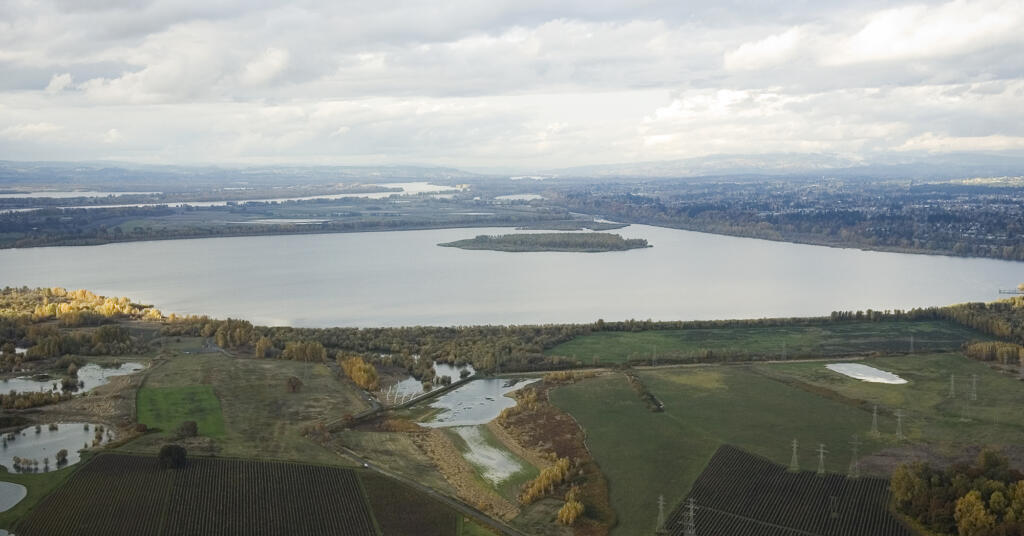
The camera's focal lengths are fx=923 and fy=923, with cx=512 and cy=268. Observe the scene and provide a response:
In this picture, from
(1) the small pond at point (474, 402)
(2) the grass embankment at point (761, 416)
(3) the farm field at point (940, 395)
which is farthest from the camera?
(1) the small pond at point (474, 402)

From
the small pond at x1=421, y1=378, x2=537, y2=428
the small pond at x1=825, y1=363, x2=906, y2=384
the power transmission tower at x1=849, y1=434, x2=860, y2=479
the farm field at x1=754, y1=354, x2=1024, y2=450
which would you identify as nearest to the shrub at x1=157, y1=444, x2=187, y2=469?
the small pond at x1=421, y1=378, x2=537, y2=428

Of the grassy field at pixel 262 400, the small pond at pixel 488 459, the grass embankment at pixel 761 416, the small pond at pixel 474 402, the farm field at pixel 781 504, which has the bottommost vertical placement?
the small pond at pixel 488 459

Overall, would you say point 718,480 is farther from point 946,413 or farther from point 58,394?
point 58,394

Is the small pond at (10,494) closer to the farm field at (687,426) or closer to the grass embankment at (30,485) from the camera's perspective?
the grass embankment at (30,485)

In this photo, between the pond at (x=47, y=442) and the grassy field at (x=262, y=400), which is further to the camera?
the grassy field at (x=262, y=400)

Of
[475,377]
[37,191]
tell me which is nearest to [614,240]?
[475,377]

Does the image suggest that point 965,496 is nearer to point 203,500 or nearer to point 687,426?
point 687,426

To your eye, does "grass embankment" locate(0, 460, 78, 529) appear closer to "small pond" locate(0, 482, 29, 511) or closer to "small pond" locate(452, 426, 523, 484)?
"small pond" locate(0, 482, 29, 511)

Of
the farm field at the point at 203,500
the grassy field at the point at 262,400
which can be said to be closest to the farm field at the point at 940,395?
the farm field at the point at 203,500
